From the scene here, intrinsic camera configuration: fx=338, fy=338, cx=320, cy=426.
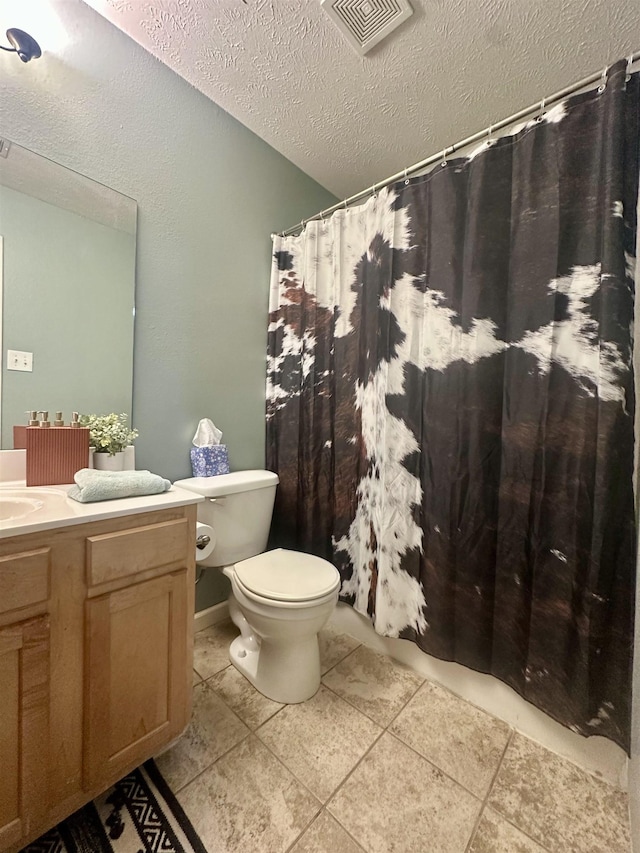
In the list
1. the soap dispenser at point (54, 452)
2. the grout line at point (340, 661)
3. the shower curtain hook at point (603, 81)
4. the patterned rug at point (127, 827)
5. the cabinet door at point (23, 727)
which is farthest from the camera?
the grout line at point (340, 661)

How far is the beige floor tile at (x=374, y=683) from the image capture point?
1.21 m

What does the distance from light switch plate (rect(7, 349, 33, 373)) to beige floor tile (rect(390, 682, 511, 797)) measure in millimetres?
1702

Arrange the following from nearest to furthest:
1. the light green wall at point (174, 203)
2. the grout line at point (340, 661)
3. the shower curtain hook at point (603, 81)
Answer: the shower curtain hook at point (603, 81) → the light green wall at point (174, 203) → the grout line at point (340, 661)

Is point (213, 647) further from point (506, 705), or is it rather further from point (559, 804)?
point (559, 804)

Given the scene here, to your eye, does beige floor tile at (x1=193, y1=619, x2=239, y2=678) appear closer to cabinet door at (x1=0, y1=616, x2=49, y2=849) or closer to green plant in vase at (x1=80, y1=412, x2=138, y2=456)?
cabinet door at (x1=0, y1=616, x2=49, y2=849)

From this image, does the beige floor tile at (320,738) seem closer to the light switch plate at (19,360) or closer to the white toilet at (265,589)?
the white toilet at (265,589)

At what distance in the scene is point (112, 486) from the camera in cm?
90

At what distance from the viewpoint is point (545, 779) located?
0.98 metres

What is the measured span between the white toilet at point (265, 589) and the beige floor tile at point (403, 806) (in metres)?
0.34

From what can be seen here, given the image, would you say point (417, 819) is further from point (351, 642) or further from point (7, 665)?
point (7, 665)

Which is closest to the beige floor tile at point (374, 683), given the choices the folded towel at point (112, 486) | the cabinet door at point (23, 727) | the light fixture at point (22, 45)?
the cabinet door at point (23, 727)

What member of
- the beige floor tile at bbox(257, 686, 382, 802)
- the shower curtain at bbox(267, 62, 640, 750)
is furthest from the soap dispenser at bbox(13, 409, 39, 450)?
the beige floor tile at bbox(257, 686, 382, 802)

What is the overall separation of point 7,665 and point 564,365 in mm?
1535

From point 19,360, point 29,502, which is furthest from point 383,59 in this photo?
point 29,502
